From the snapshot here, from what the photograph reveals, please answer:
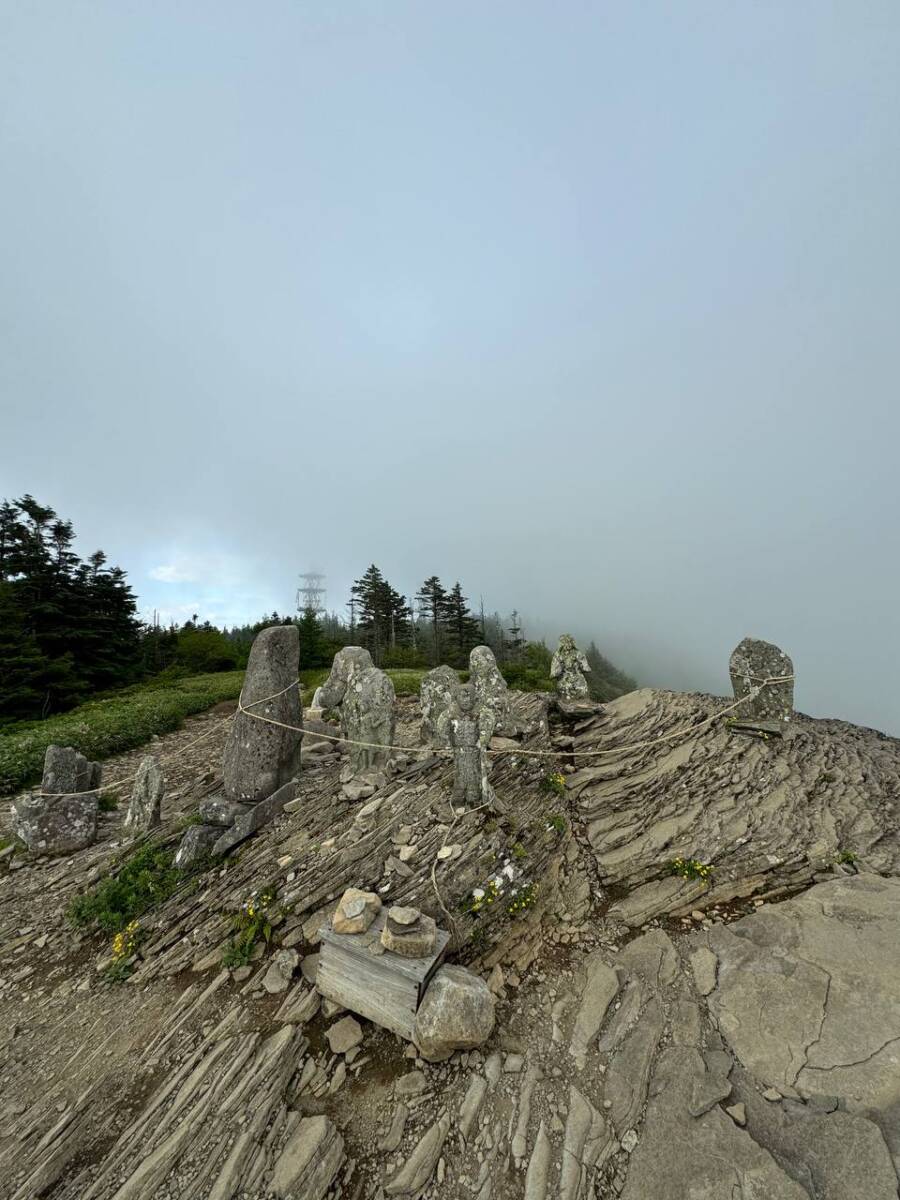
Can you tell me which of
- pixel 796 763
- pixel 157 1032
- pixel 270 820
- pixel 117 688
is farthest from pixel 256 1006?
pixel 117 688

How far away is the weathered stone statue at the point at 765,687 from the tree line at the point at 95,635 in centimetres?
1839

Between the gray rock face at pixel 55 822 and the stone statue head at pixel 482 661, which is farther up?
the stone statue head at pixel 482 661

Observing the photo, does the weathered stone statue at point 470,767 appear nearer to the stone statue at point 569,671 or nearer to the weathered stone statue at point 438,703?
the weathered stone statue at point 438,703

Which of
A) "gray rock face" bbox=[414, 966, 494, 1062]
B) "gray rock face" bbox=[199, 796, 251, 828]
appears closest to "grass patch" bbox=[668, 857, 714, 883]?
"gray rock face" bbox=[414, 966, 494, 1062]

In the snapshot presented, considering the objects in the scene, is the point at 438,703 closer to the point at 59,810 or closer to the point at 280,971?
the point at 280,971

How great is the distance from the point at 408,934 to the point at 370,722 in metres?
4.60

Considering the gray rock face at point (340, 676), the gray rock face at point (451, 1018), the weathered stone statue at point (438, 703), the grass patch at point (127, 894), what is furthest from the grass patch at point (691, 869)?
the grass patch at point (127, 894)

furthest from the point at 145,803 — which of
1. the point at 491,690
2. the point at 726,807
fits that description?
the point at 726,807

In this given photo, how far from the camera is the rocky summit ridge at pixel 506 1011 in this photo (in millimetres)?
3609

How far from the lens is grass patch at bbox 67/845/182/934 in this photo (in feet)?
21.0

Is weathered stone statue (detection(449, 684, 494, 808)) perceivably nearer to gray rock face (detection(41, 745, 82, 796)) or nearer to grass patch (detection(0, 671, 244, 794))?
gray rock face (detection(41, 745, 82, 796))

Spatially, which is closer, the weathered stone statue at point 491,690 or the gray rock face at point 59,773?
the gray rock face at point 59,773

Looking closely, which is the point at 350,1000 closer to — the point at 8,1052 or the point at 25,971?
the point at 8,1052

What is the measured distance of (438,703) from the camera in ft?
33.5
